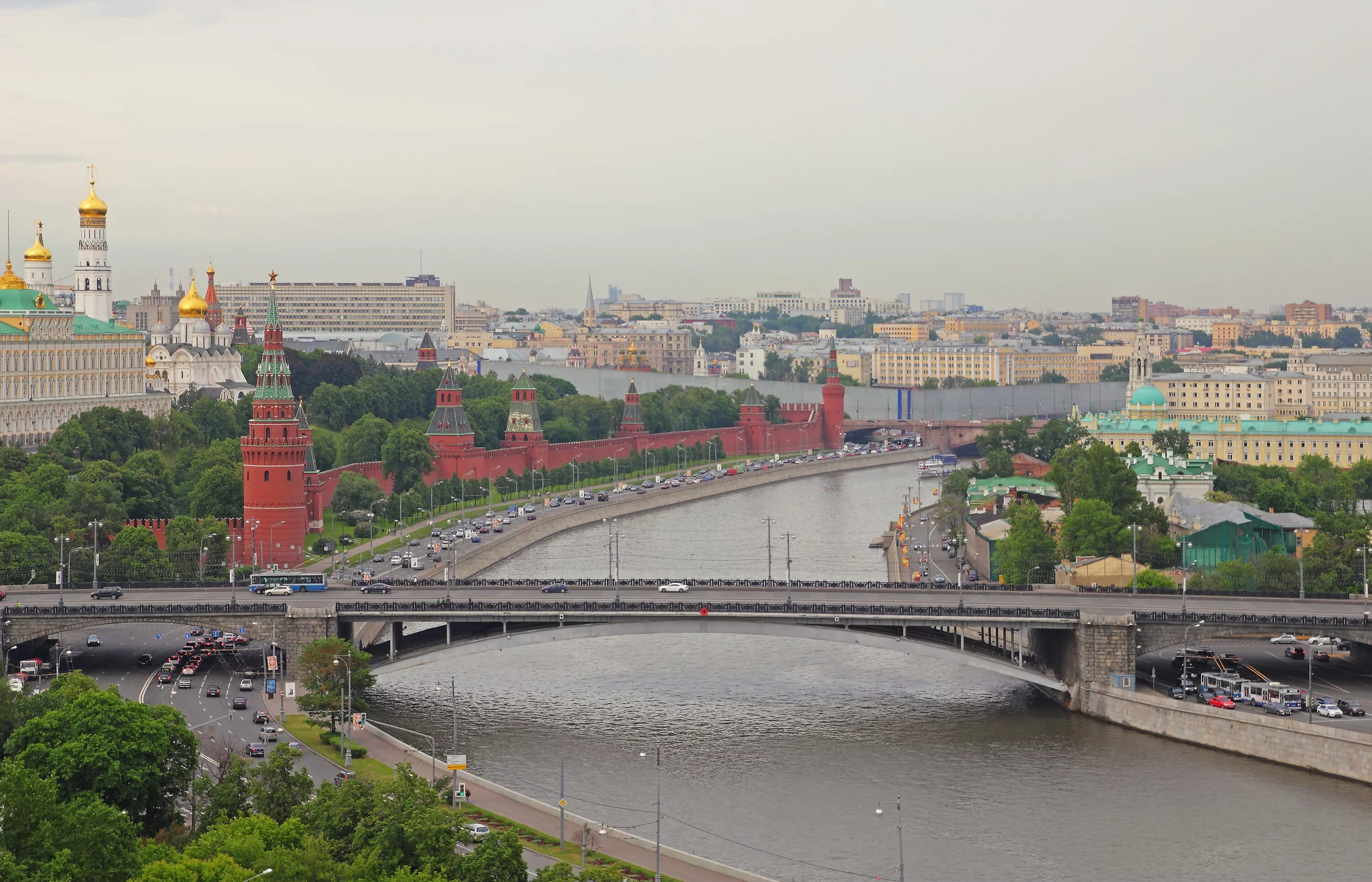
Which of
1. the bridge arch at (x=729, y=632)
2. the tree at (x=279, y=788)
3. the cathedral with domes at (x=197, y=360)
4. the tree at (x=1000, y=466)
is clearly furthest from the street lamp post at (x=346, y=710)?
the cathedral with domes at (x=197, y=360)

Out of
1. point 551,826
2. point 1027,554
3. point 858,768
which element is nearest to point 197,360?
point 1027,554

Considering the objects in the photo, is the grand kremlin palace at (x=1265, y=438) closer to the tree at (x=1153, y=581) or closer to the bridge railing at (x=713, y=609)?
the tree at (x=1153, y=581)

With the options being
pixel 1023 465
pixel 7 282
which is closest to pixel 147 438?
pixel 7 282

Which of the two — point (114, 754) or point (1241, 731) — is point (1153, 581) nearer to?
point (1241, 731)

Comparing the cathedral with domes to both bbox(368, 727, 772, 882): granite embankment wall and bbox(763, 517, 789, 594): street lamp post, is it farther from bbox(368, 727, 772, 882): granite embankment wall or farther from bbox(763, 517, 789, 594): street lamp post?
bbox(368, 727, 772, 882): granite embankment wall

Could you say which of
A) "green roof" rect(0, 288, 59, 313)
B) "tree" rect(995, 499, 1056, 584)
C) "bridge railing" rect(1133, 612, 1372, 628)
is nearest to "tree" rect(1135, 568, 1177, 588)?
"tree" rect(995, 499, 1056, 584)

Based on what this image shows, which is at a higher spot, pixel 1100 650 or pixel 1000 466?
pixel 1000 466
